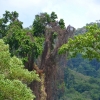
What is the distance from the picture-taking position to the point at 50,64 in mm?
10648

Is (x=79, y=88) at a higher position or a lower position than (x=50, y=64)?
lower

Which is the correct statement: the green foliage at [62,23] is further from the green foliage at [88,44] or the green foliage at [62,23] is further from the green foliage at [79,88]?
the green foliage at [79,88]

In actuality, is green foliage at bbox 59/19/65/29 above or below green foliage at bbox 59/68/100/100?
above

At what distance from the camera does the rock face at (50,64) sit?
1041cm

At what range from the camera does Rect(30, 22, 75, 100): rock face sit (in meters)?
10.4

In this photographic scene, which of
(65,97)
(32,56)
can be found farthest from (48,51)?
(65,97)

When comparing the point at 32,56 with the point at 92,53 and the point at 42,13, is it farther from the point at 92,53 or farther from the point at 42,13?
the point at 92,53

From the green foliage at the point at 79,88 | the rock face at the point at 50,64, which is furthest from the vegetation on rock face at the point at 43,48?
the green foliage at the point at 79,88

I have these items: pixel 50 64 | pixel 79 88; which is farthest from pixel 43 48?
pixel 79 88

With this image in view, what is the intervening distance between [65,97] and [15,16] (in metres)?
34.2

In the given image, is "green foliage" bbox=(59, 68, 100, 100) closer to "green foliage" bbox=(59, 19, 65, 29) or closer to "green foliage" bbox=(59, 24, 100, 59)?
"green foliage" bbox=(59, 19, 65, 29)

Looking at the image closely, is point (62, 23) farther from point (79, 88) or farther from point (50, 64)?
point (79, 88)

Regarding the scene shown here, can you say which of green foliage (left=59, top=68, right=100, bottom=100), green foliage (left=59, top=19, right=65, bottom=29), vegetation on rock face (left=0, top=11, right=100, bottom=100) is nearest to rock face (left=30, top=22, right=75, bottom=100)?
vegetation on rock face (left=0, top=11, right=100, bottom=100)

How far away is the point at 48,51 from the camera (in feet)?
35.4
